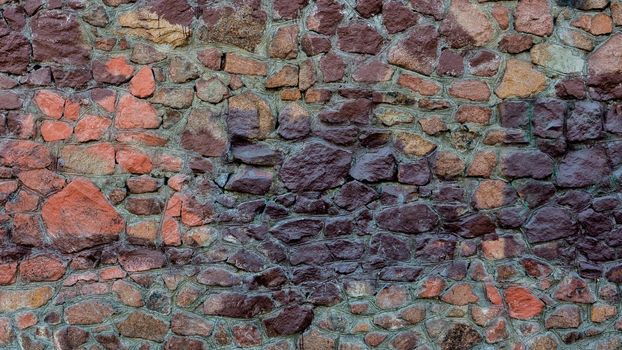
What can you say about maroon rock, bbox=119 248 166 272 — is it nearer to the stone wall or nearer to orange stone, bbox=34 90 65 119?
the stone wall

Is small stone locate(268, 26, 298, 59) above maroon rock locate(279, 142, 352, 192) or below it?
above

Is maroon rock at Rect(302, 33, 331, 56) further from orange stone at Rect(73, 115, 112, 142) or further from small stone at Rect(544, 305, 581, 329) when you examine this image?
small stone at Rect(544, 305, 581, 329)

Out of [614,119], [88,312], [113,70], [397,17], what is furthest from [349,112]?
[88,312]

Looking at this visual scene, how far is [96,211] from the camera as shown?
2.74 m

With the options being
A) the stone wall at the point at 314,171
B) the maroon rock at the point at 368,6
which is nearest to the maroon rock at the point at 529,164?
the stone wall at the point at 314,171

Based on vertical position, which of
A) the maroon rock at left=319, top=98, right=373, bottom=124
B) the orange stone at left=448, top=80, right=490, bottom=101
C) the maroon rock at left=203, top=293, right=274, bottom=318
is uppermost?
the orange stone at left=448, top=80, right=490, bottom=101

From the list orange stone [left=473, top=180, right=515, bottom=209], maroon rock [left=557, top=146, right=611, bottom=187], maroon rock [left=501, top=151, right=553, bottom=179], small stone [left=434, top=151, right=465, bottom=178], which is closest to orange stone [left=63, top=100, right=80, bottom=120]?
small stone [left=434, top=151, right=465, bottom=178]

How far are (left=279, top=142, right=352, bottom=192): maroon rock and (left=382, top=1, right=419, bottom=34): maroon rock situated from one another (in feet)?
2.02

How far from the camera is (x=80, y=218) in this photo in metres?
2.75

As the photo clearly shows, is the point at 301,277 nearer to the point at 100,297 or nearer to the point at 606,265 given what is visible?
the point at 100,297

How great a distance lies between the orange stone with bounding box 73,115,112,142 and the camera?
2.73 metres

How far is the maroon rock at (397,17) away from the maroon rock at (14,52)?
1640 mm

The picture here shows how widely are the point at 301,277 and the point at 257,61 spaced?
39.8 inches

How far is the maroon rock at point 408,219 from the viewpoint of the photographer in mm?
2740
